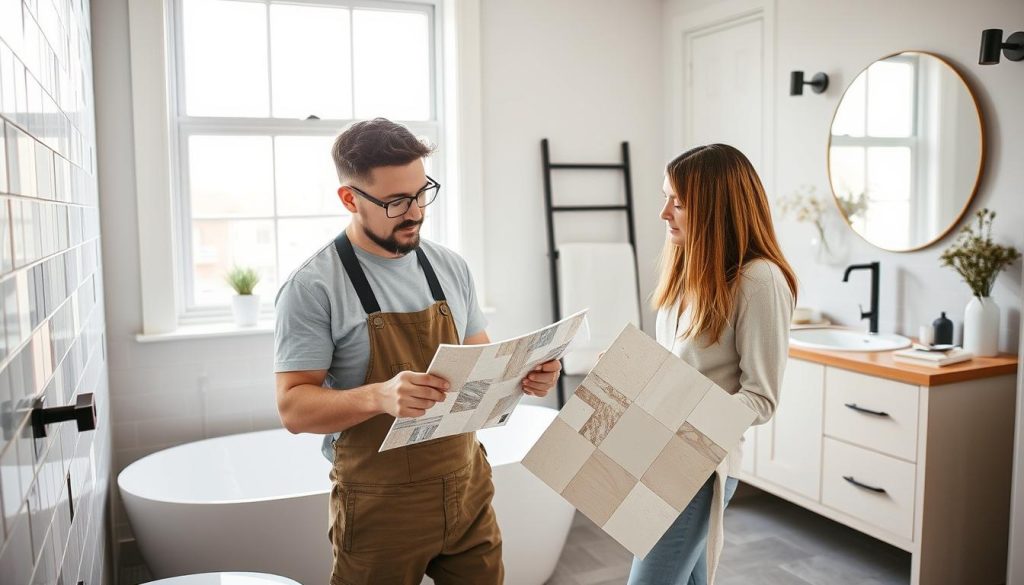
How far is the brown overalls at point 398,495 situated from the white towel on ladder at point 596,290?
97.8 inches

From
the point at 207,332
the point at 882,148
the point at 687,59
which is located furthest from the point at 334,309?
the point at 687,59

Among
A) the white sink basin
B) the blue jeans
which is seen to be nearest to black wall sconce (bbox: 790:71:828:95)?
the white sink basin

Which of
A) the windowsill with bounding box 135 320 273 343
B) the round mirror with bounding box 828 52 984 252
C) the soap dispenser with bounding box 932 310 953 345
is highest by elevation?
the round mirror with bounding box 828 52 984 252

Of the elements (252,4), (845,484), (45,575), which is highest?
(252,4)

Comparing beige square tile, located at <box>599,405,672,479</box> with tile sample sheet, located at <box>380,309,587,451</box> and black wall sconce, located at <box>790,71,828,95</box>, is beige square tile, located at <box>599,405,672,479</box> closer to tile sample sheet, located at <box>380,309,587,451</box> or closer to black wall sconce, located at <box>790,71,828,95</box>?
tile sample sheet, located at <box>380,309,587,451</box>

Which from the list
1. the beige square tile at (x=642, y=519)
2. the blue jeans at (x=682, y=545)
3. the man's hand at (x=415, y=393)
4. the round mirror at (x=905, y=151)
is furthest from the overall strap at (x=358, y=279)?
the round mirror at (x=905, y=151)

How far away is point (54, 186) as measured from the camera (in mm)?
1465

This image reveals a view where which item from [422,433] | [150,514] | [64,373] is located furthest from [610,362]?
[150,514]

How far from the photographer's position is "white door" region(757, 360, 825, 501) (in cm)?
324

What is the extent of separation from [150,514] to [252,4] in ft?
7.46

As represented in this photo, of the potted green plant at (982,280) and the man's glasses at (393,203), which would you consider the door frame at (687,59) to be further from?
the man's glasses at (393,203)

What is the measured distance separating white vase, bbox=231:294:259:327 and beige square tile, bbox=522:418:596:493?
2.25 metres

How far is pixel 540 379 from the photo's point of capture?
67.3 inches

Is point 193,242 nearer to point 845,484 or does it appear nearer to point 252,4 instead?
point 252,4
